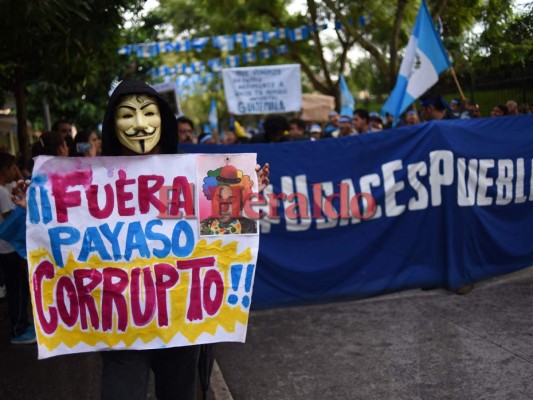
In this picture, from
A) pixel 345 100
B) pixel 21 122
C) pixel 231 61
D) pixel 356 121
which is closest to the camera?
pixel 356 121

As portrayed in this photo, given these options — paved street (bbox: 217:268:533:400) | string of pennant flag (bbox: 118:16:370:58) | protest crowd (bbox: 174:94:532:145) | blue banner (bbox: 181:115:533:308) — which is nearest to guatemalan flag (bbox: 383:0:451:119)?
protest crowd (bbox: 174:94:532:145)

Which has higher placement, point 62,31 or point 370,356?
point 62,31

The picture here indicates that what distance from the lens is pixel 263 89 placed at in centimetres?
1202

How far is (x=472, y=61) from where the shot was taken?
475 inches

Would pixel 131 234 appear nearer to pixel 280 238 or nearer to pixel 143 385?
pixel 143 385

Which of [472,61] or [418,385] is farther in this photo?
[472,61]

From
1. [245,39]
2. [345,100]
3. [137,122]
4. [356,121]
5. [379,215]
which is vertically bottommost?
[379,215]

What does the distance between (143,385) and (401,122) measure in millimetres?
7633

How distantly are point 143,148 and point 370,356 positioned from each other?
250 centimetres

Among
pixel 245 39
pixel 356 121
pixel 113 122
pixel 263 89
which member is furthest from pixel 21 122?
pixel 113 122

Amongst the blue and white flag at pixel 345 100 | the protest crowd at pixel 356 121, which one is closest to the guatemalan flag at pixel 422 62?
the protest crowd at pixel 356 121

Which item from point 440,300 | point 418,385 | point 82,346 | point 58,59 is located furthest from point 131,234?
point 58,59

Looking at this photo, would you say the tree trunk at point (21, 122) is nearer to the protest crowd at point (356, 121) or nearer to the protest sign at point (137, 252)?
the protest crowd at point (356, 121)

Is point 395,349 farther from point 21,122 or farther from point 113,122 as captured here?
point 21,122
